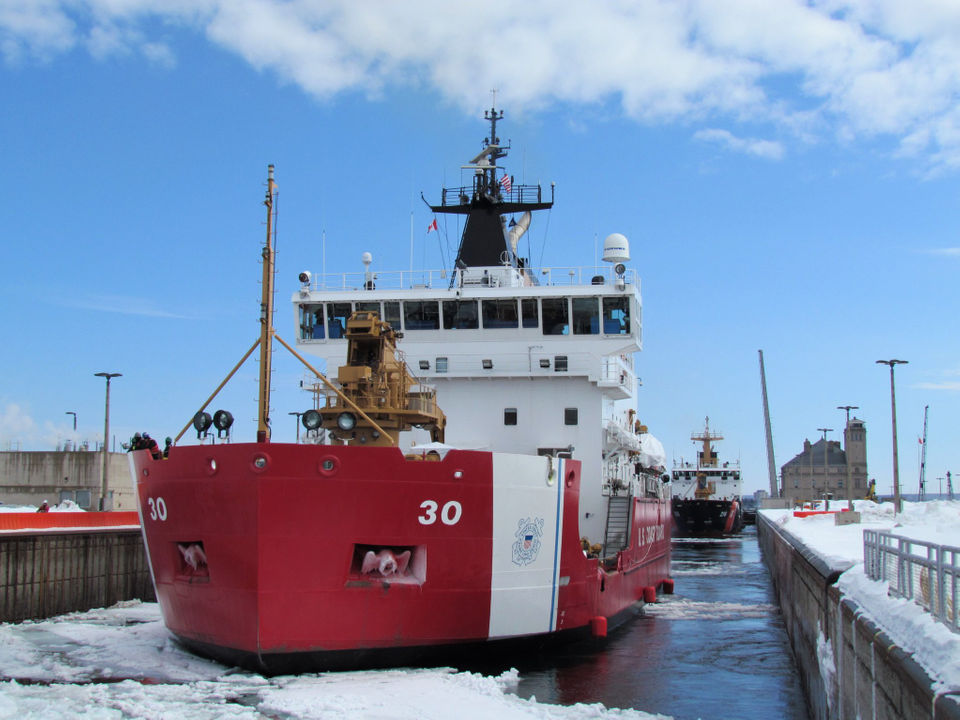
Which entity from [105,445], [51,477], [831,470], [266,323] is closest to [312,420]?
[266,323]

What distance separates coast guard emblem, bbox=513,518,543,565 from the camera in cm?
1215

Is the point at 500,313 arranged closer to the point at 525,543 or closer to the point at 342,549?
the point at 525,543

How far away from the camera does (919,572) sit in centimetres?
686

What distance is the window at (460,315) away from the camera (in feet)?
58.6

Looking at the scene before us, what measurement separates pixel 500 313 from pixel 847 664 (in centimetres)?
1094

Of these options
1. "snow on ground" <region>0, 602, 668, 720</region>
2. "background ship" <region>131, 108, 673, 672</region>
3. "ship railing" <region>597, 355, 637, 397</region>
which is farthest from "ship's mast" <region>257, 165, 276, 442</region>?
"ship railing" <region>597, 355, 637, 397</region>

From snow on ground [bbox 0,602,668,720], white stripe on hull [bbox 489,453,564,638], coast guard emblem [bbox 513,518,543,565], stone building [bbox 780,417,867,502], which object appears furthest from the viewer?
stone building [bbox 780,417,867,502]

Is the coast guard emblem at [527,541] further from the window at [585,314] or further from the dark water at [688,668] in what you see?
the window at [585,314]

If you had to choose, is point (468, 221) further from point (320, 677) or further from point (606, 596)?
point (320, 677)

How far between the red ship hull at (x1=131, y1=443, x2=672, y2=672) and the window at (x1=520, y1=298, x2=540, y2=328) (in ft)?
17.7

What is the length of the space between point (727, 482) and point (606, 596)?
54447 mm

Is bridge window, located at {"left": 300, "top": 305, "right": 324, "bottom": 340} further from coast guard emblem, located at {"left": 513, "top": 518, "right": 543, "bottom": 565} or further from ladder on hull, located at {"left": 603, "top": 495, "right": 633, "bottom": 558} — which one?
coast guard emblem, located at {"left": 513, "top": 518, "right": 543, "bottom": 565}

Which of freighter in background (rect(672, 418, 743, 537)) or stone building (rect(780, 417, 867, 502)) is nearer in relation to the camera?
freighter in background (rect(672, 418, 743, 537))

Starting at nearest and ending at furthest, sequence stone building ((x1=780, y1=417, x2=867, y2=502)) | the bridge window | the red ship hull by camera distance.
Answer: the red ship hull < the bridge window < stone building ((x1=780, y1=417, x2=867, y2=502))
